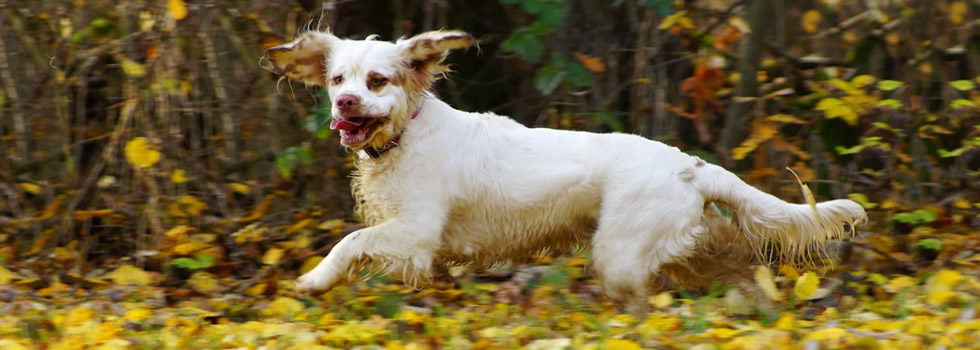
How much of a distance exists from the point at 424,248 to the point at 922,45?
428cm

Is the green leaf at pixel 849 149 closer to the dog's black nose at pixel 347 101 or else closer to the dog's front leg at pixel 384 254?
the dog's front leg at pixel 384 254

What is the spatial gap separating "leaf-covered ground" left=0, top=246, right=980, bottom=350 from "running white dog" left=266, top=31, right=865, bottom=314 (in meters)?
0.23

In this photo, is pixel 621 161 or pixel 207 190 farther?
pixel 207 190

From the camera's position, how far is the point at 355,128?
410 centimetres

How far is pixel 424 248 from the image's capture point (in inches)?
165

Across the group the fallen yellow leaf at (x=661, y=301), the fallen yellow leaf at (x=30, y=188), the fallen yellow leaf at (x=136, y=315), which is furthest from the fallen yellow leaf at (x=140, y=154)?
the fallen yellow leaf at (x=661, y=301)

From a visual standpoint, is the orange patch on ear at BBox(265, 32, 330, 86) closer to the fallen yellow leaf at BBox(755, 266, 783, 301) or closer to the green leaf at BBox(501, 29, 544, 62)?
the green leaf at BBox(501, 29, 544, 62)

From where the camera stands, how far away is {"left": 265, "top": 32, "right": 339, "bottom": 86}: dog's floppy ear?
14.3 ft

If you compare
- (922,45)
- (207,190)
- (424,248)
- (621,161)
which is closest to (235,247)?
(207,190)

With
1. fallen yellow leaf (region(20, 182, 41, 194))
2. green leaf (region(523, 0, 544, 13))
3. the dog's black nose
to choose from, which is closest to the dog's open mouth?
the dog's black nose

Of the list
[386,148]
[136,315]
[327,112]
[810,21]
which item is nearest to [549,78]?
[327,112]

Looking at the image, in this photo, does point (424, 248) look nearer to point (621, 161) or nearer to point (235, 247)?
point (621, 161)

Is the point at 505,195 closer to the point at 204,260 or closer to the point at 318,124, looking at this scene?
the point at 318,124

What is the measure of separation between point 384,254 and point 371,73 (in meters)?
0.79
